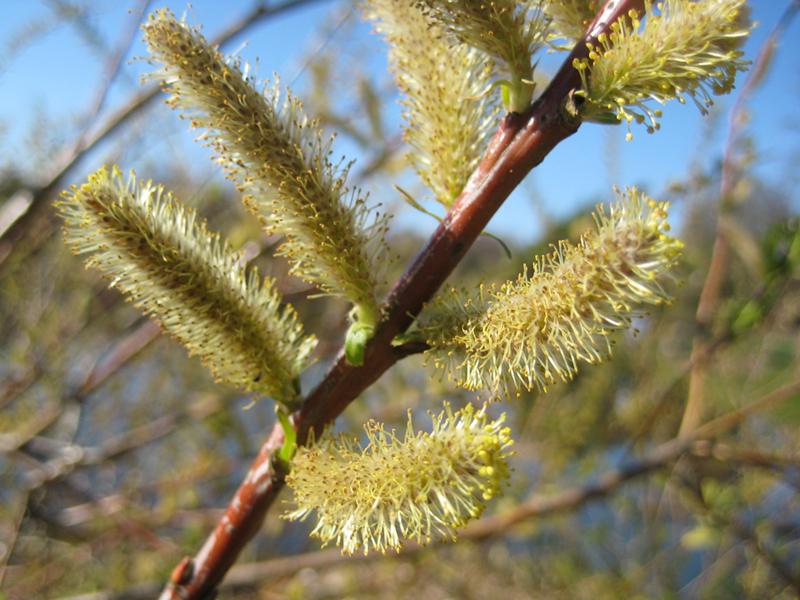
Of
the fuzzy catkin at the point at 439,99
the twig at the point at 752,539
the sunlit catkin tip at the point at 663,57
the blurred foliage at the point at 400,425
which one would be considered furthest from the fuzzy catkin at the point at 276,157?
the twig at the point at 752,539

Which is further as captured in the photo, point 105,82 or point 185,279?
point 105,82

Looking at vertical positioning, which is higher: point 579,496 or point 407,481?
point 407,481

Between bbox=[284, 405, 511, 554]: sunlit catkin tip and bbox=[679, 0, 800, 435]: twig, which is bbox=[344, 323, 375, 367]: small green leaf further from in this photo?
bbox=[679, 0, 800, 435]: twig

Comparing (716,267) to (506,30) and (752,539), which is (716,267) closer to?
(752,539)

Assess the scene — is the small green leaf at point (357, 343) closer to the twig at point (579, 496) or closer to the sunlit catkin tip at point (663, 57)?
the sunlit catkin tip at point (663, 57)

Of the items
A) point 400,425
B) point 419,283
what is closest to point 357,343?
point 419,283

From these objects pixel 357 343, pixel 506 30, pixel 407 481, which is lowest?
pixel 407 481
